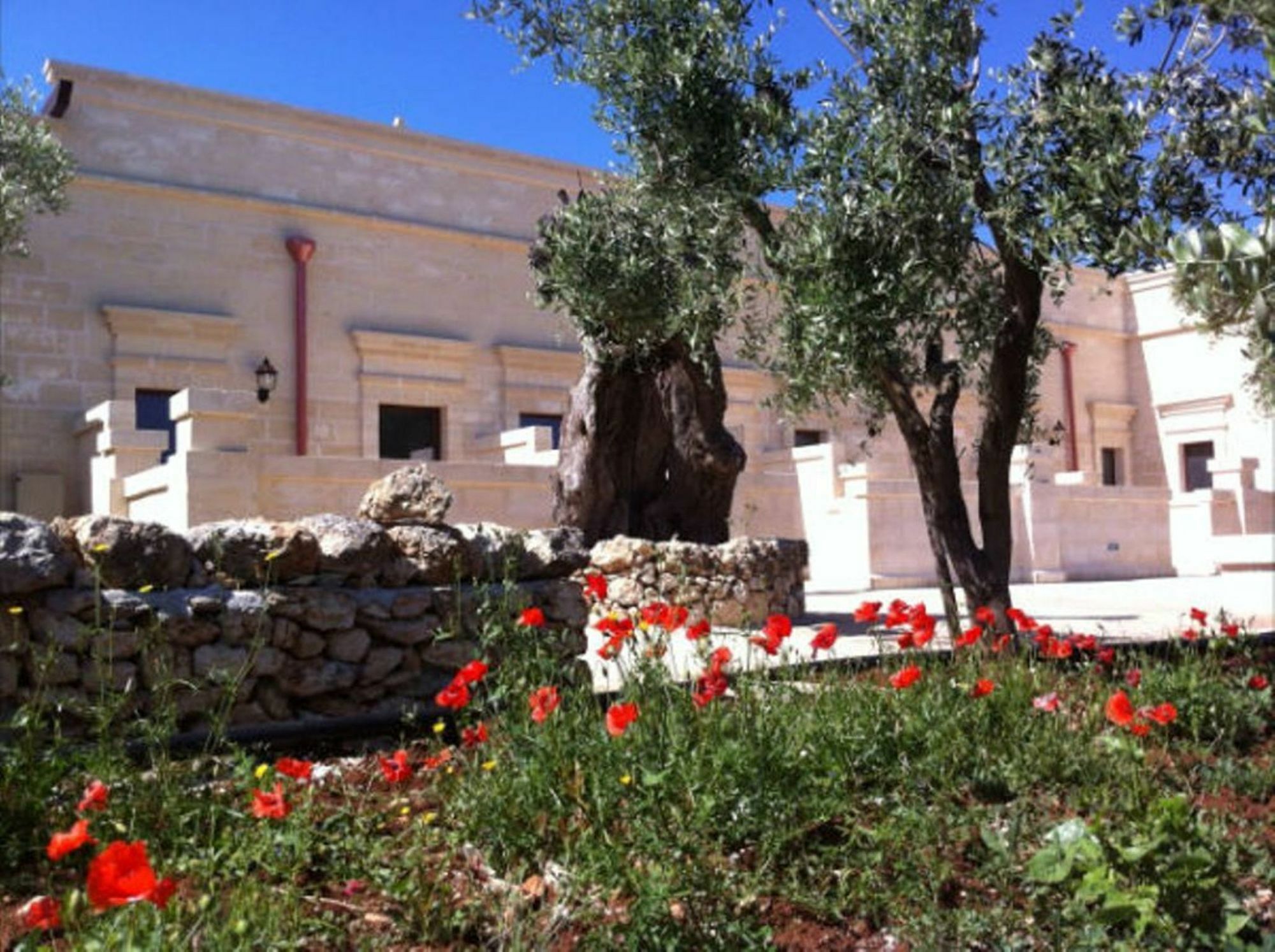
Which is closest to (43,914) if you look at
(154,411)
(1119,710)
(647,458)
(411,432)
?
(1119,710)

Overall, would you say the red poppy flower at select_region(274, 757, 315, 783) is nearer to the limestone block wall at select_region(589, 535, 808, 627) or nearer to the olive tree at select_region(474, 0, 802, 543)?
the olive tree at select_region(474, 0, 802, 543)

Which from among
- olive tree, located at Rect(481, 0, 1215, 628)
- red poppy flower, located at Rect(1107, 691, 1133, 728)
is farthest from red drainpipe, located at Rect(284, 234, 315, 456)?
red poppy flower, located at Rect(1107, 691, 1133, 728)

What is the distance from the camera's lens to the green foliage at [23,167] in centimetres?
1416

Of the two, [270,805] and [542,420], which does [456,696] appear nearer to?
[270,805]

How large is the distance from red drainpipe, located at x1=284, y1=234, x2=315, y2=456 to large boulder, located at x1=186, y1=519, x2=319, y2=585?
579 inches

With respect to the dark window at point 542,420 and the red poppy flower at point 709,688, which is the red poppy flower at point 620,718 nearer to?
the red poppy flower at point 709,688

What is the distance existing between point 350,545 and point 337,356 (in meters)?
15.4

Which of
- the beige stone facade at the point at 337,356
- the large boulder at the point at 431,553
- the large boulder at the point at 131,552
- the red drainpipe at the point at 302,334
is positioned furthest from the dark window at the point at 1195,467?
the large boulder at the point at 131,552

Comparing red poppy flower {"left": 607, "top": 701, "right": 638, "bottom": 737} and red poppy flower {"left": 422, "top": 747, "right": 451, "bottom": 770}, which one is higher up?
red poppy flower {"left": 607, "top": 701, "right": 638, "bottom": 737}

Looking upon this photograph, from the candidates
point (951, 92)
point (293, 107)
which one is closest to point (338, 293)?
point (293, 107)

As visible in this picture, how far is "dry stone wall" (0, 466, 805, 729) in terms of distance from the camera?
4.32 metres

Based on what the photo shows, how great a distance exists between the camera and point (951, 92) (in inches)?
232

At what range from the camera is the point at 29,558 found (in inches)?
168

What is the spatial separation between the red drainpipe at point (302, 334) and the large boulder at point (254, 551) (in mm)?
14709
